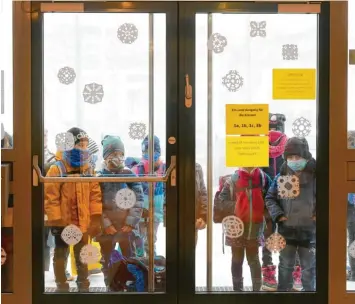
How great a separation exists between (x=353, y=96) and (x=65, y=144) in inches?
77.9

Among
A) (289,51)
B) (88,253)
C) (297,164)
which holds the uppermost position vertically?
(289,51)

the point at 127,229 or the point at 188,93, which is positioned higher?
the point at 188,93

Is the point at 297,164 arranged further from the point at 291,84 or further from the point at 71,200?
the point at 71,200

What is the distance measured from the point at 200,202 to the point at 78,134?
37.4 inches

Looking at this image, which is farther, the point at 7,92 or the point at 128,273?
the point at 128,273

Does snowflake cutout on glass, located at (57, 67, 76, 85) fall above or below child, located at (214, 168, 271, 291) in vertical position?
above

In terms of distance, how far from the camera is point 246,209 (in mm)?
3094

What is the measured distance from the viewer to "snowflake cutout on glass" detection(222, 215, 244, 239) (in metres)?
3.08

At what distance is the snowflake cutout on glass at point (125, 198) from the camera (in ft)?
10.1

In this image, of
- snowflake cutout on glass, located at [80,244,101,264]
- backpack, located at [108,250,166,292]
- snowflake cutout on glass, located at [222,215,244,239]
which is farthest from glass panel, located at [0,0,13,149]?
snowflake cutout on glass, located at [222,215,244,239]

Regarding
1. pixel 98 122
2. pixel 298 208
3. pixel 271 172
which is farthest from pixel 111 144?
pixel 298 208

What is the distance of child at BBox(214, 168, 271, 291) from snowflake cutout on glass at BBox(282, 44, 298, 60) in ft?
2.59

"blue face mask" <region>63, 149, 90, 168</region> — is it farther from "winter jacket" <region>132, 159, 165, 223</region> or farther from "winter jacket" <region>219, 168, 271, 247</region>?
"winter jacket" <region>219, 168, 271, 247</region>

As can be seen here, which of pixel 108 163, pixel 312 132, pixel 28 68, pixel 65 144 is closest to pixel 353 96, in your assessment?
pixel 312 132
